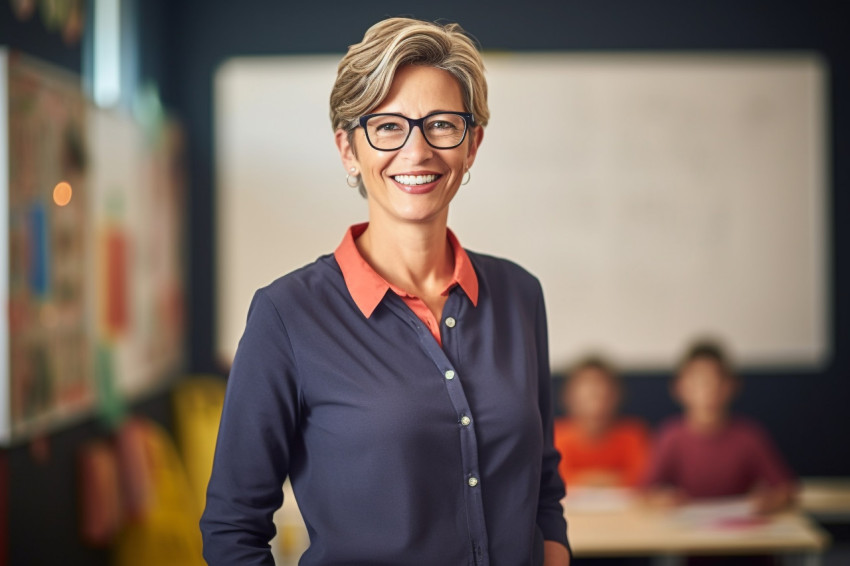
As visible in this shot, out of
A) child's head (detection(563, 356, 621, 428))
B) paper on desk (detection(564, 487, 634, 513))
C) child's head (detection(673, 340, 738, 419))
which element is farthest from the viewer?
child's head (detection(563, 356, 621, 428))

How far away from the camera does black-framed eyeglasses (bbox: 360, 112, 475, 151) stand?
1198 millimetres

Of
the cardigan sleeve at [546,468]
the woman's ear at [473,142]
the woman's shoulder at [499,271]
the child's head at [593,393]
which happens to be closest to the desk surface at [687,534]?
the child's head at [593,393]

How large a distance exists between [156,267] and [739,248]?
293 cm

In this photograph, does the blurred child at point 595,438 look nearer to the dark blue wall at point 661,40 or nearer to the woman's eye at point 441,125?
the dark blue wall at point 661,40

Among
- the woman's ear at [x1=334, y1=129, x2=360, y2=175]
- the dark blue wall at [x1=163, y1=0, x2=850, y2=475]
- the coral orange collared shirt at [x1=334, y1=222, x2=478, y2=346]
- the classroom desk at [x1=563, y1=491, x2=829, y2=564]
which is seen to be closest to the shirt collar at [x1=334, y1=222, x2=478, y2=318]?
the coral orange collared shirt at [x1=334, y1=222, x2=478, y2=346]

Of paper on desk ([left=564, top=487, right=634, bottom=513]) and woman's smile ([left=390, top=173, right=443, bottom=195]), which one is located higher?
woman's smile ([left=390, top=173, right=443, bottom=195])

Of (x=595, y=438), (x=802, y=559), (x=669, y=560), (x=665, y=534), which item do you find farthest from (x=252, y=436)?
(x=595, y=438)

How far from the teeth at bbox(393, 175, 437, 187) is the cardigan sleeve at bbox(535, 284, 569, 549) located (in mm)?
296

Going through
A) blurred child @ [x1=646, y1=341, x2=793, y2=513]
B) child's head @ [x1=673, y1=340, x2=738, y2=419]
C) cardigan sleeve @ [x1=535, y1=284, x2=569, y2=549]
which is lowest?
blurred child @ [x1=646, y1=341, x2=793, y2=513]

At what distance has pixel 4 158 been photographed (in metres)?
2.68

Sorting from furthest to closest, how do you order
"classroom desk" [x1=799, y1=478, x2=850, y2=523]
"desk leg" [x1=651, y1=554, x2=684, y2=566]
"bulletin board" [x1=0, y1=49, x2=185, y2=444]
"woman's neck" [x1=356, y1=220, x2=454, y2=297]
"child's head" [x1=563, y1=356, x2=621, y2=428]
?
1. "classroom desk" [x1=799, y1=478, x2=850, y2=523]
2. "child's head" [x1=563, y1=356, x2=621, y2=428]
3. "desk leg" [x1=651, y1=554, x2=684, y2=566]
4. "bulletin board" [x1=0, y1=49, x2=185, y2=444]
5. "woman's neck" [x1=356, y1=220, x2=454, y2=297]

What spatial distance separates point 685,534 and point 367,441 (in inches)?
84.5

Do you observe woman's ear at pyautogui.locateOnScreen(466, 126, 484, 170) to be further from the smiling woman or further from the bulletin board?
the bulletin board

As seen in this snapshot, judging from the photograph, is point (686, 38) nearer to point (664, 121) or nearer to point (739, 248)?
point (664, 121)
